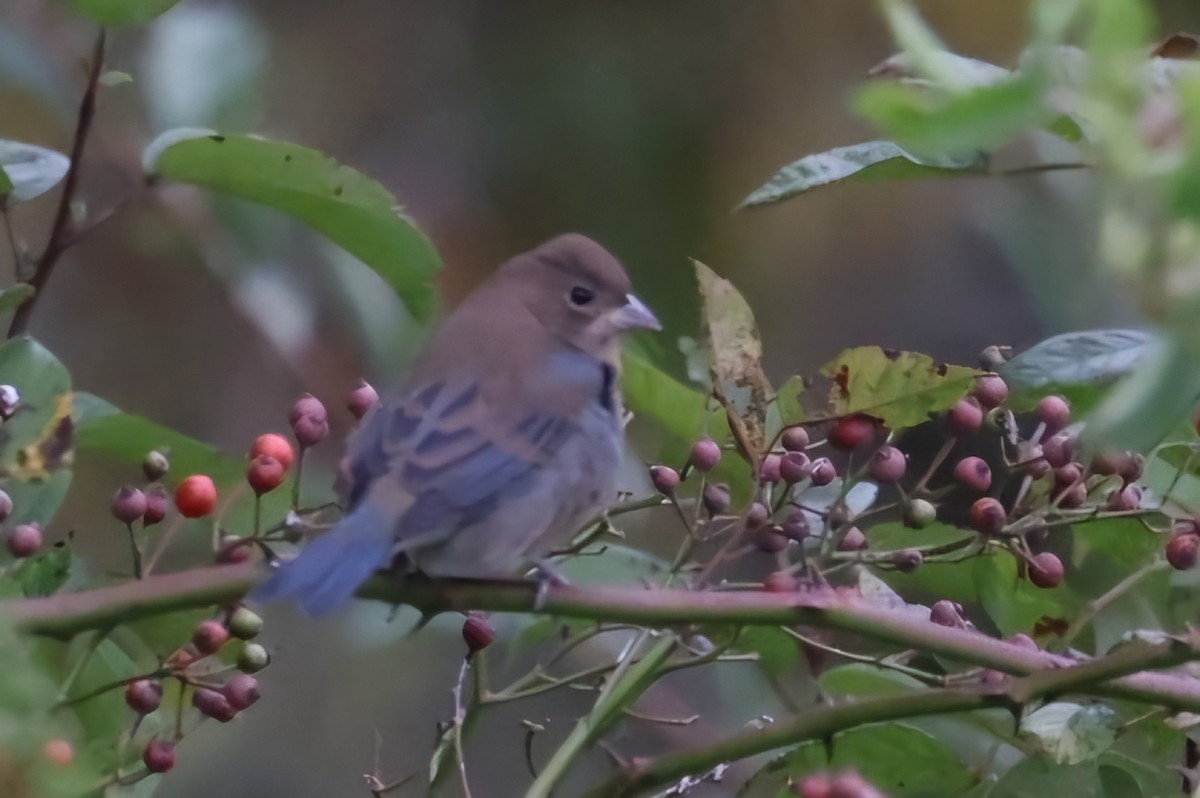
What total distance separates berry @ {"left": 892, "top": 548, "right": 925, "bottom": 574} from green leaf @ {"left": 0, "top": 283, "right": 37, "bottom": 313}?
87 cm

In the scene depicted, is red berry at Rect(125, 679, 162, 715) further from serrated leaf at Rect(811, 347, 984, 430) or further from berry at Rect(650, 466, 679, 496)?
serrated leaf at Rect(811, 347, 984, 430)

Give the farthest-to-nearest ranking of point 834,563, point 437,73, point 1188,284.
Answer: point 437,73
point 834,563
point 1188,284

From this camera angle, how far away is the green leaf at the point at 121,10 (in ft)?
4.68

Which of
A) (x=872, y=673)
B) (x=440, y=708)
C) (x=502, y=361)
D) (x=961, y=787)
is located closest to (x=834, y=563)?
(x=872, y=673)

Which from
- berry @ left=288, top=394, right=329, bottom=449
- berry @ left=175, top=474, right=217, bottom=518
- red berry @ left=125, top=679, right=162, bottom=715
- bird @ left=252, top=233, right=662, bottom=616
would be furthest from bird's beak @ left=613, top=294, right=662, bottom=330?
red berry @ left=125, top=679, right=162, bottom=715

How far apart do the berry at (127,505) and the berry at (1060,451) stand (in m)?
0.92

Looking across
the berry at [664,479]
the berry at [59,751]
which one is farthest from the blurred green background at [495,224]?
the berry at [59,751]

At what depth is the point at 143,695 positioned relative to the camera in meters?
1.38

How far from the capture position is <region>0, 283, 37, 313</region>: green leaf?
133 centimetres

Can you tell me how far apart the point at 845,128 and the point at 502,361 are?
2132 millimetres

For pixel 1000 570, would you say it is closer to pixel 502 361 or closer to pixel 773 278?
pixel 502 361

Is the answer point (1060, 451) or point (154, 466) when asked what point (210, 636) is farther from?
point (1060, 451)

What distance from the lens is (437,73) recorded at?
13.4 feet

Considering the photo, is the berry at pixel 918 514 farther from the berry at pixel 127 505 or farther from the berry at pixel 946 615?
the berry at pixel 127 505
